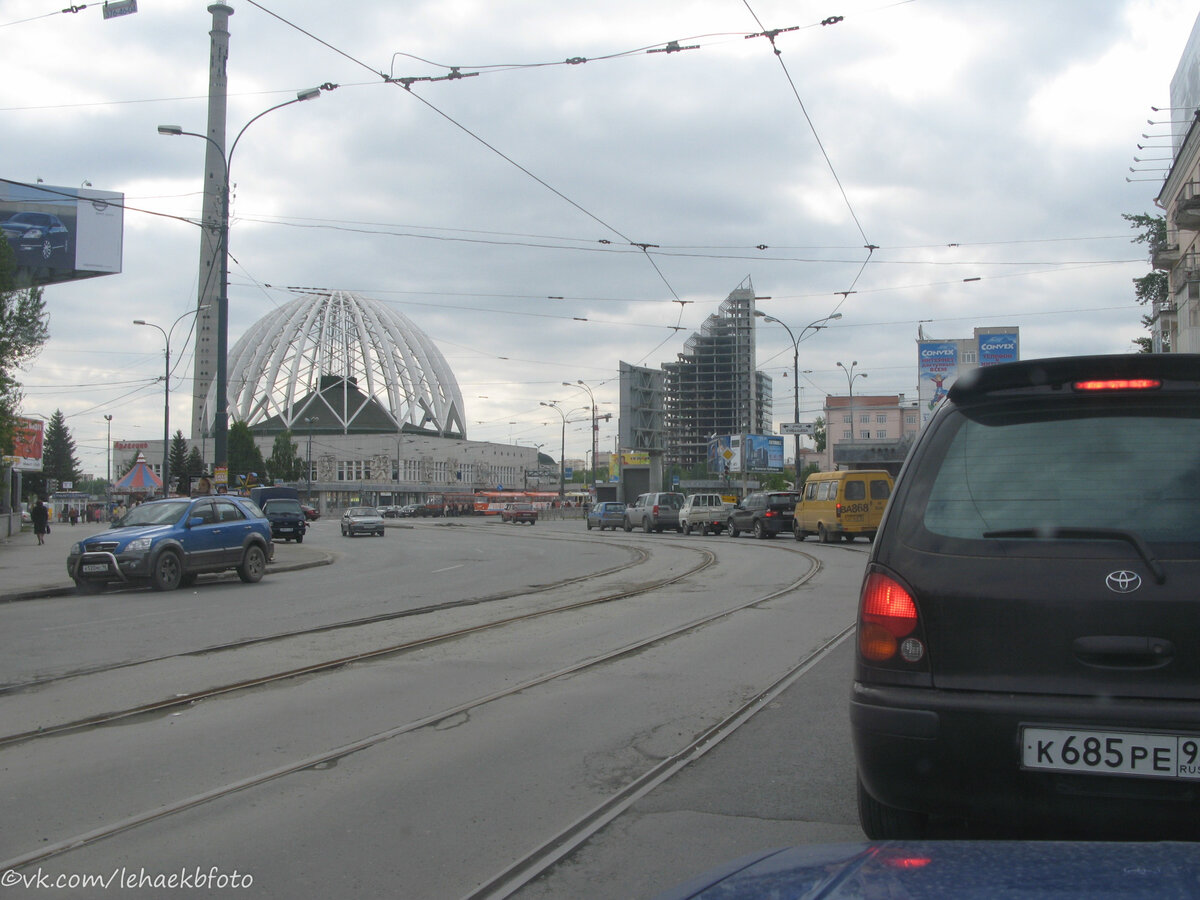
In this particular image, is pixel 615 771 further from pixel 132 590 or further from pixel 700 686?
pixel 132 590

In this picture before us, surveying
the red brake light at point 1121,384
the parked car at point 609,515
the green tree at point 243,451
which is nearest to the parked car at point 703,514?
the parked car at point 609,515

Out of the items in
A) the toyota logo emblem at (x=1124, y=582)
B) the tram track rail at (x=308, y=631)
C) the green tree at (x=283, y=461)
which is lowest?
the tram track rail at (x=308, y=631)

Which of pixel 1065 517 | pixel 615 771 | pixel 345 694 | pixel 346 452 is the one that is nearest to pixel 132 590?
pixel 345 694

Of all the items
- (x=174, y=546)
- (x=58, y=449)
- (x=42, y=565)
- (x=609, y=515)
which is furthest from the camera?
(x=58, y=449)

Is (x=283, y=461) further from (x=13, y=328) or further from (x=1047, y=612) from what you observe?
(x=1047, y=612)

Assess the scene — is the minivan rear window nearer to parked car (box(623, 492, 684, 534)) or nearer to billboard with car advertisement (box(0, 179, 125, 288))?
parked car (box(623, 492, 684, 534))

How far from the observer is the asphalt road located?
4.21 m

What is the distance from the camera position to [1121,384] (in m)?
3.38

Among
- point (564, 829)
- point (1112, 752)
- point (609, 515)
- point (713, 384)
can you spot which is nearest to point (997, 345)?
point (609, 515)

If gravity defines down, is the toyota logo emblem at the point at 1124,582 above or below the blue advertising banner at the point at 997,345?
below

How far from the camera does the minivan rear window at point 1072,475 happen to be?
321 cm

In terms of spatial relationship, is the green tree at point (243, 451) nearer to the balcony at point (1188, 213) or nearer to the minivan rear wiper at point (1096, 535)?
the balcony at point (1188, 213)

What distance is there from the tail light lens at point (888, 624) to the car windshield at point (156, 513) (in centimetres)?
1662

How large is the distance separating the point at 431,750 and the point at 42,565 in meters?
20.6
